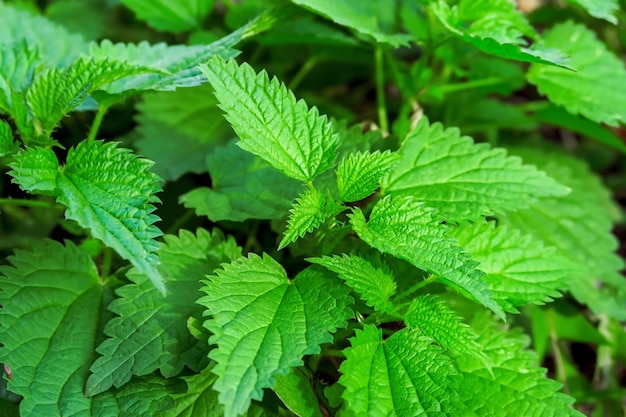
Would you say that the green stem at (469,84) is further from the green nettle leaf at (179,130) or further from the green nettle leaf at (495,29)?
the green nettle leaf at (179,130)

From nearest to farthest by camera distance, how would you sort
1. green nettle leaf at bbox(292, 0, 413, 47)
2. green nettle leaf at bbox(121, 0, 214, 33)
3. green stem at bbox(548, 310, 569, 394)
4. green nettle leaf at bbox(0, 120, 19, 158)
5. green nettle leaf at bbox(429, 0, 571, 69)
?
green nettle leaf at bbox(0, 120, 19, 158)
green nettle leaf at bbox(429, 0, 571, 69)
green nettle leaf at bbox(292, 0, 413, 47)
green stem at bbox(548, 310, 569, 394)
green nettle leaf at bbox(121, 0, 214, 33)

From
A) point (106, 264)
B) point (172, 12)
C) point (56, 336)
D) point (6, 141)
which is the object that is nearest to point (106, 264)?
point (106, 264)

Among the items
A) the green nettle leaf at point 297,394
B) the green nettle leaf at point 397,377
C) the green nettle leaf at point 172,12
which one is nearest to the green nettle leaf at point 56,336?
the green nettle leaf at point 297,394

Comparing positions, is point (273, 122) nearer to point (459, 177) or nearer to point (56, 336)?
point (459, 177)

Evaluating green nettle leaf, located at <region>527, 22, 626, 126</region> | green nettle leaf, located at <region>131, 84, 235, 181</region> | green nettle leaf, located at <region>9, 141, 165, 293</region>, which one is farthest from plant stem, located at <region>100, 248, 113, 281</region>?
green nettle leaf, located at <region>527, 22, 626, 126</region>

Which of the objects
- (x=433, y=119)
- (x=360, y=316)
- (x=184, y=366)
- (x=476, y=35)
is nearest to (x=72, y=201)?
(x=184, y=366)

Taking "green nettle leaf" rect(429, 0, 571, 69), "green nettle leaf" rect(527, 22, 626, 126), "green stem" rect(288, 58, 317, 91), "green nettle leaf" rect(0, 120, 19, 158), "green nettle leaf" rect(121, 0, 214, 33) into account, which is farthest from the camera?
"green stem" rect(288, 58, 317, 91)

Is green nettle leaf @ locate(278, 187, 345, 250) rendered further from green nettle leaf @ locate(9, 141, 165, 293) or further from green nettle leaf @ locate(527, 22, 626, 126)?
green nettle leaf @ locate(527, 22, 626, 126)
